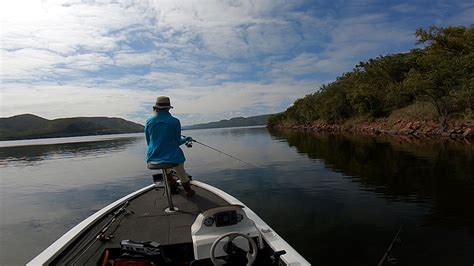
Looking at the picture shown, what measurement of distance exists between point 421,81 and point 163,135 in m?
50.2

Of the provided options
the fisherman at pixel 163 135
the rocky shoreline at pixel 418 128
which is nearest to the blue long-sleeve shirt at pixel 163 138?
the fisherman at pixel 163 135

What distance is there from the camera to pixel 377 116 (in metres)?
73.2

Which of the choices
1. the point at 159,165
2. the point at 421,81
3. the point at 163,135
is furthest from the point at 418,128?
the point at 159,165

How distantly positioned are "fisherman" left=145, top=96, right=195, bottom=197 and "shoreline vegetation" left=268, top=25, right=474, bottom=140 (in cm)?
4313

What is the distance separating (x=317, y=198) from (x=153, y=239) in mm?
9117

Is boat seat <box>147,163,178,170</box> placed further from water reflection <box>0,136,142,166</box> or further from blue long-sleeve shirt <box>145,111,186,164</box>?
water reflection <box>0,136,142,166</box>

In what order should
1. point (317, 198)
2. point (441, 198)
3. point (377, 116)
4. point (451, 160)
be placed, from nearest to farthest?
1. point (441, 198)
2. point (317, 198)
3. point (451, 160)
4. point (377, 116)

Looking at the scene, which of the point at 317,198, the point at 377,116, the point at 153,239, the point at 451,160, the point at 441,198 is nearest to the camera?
the point at 153,239

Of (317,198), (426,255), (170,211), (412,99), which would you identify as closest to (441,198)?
(317,198)

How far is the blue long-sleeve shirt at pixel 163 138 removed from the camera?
271 inches

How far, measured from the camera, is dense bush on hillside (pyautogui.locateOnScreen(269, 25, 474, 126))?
142 ft

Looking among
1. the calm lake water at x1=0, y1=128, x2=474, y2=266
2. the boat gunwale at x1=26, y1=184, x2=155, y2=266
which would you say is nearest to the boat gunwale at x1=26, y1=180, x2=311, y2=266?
the boat gunwale at x1=26, y1=184, x2=155, y2=266

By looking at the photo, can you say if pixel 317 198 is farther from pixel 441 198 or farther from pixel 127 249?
pixel 127 249

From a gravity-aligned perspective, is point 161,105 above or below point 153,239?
above
